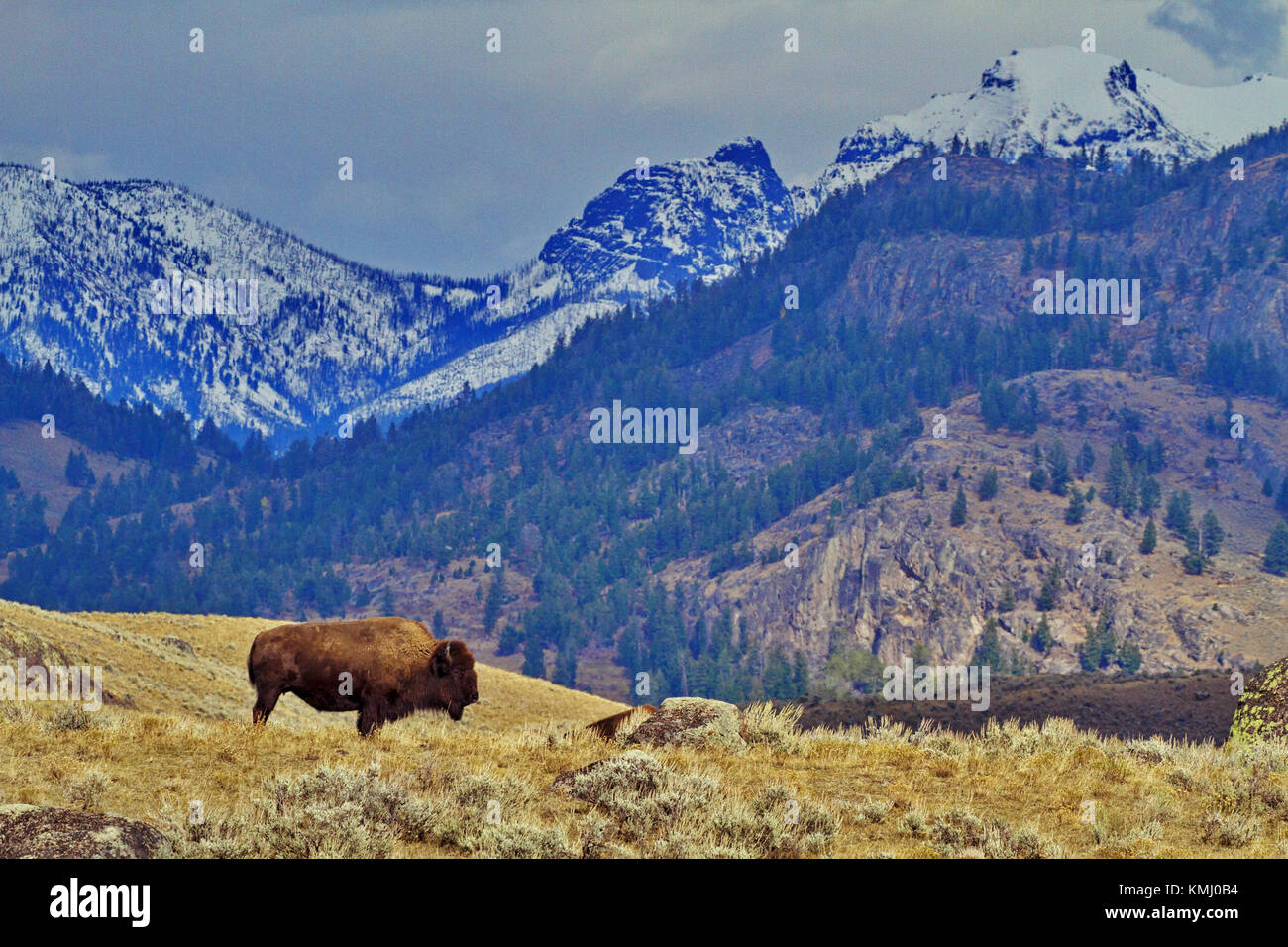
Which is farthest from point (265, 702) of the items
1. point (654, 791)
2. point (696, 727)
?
point (654, 791)

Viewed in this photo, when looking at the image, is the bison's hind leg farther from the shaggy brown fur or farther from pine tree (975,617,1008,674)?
pine tree (975,617,1008,674)

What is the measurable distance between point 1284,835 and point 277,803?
28.4 feet

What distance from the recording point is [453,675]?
1903 cm

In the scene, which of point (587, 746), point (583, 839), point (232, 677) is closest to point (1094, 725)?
point (232, 677)

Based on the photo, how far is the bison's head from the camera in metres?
19.0

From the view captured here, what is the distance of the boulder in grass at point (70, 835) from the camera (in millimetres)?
9945

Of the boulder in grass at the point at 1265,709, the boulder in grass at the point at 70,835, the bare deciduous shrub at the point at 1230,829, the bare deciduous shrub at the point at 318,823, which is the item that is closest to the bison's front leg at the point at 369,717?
the bare deciduous shrub at the point at 318,823

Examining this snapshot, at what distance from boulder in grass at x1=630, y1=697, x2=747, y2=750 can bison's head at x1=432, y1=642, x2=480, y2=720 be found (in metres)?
2.85

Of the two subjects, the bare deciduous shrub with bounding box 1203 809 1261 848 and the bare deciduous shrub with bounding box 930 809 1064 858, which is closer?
the bare deciduous shrub with bounding box 930 809 1064 858

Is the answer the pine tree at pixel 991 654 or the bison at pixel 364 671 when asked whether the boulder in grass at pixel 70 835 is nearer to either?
the bison at pixel 364 671

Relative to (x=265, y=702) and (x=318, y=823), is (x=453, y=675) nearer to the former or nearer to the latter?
(x=265, y=702)

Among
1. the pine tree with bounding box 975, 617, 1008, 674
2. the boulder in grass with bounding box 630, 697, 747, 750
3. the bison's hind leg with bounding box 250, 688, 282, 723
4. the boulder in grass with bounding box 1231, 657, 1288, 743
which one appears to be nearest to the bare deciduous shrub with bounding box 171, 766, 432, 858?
the boulder in grass with bounding box 630, 697, 747, 750

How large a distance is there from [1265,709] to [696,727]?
295 inches
